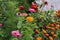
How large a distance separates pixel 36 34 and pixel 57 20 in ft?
2.99

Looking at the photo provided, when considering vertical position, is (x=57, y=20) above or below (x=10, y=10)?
below

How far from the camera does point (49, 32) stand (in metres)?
3.91

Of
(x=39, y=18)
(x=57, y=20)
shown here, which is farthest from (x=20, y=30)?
(x=57, y=20)

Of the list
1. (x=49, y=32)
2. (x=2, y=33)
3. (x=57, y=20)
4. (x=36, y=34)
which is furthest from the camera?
(x=57, y=20)

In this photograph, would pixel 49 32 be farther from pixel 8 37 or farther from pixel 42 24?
pixel 8 37

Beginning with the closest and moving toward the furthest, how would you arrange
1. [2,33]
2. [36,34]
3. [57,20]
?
[2,33]
[36,34]
[57,20]

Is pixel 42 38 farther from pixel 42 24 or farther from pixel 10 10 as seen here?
pixel 10 10

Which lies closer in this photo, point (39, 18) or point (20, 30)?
point (20, 30)

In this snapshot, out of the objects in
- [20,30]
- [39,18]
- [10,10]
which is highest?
[10,10]

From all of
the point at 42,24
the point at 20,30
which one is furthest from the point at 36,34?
the point at 20,30

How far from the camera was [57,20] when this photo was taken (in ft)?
14.6

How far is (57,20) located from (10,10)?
1.69 meters

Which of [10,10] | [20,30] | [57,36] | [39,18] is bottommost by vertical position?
[57,36]

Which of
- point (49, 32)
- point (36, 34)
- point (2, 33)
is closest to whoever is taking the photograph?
point (2, 33)
